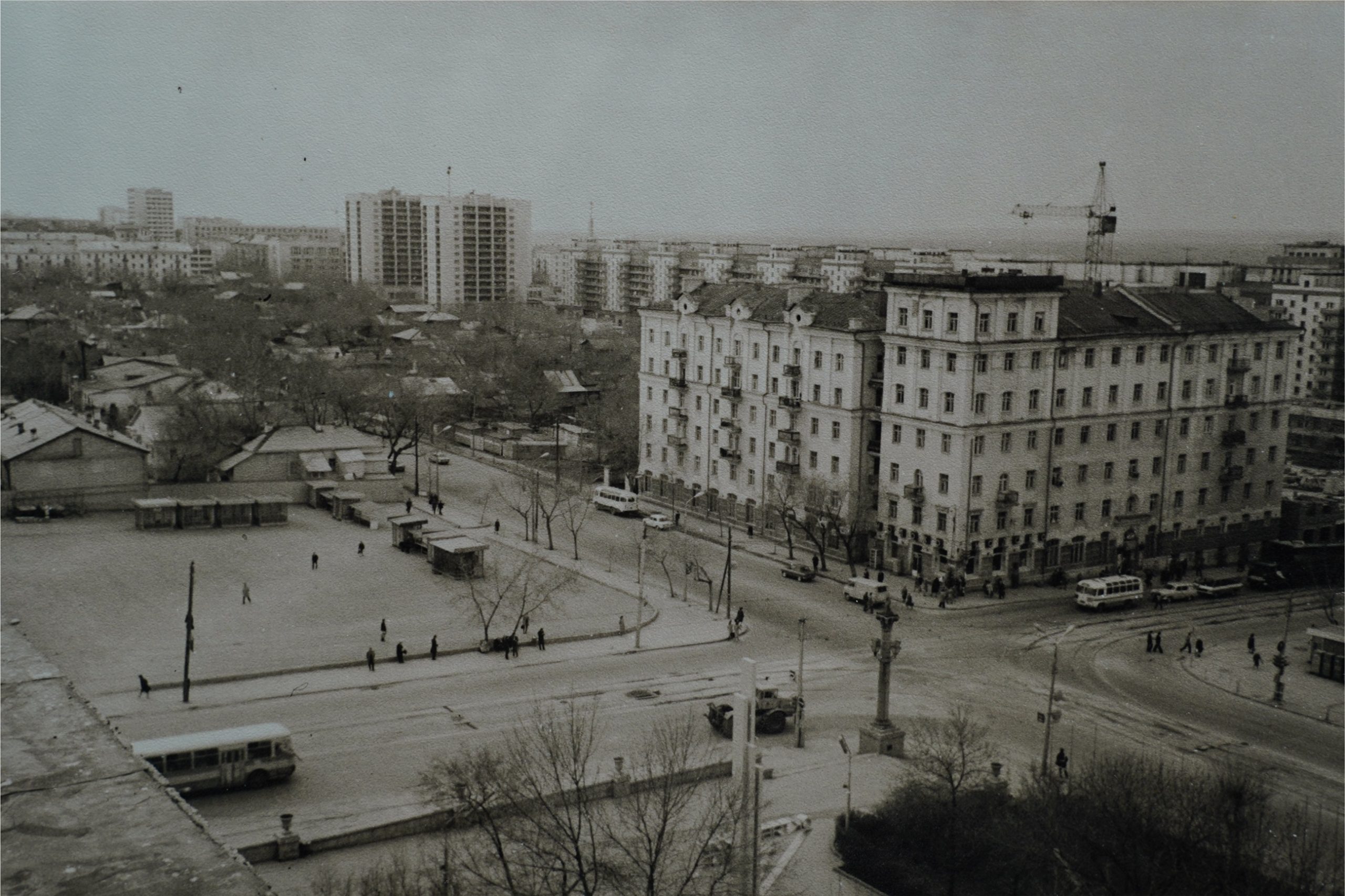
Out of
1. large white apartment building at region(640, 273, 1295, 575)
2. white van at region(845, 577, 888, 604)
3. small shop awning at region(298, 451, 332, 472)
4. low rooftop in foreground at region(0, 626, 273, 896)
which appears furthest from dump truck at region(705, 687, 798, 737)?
small shop awning at region(298, 451, 332, 472)

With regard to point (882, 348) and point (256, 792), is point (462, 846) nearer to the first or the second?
point (256, 792)

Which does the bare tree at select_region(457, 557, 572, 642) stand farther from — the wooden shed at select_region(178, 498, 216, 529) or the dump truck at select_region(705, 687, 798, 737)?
the wooden shed at select_region(178, 498, 216, 529)

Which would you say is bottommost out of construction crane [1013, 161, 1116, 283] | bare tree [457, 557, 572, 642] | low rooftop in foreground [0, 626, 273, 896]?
bare tree [457, 557, 572, 642]

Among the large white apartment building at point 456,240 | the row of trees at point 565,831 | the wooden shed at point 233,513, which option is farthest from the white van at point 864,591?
the large white apartment building at point 456,240

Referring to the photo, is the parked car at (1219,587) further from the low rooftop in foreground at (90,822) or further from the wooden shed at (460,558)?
the low rooftop in foreground at (90,822)

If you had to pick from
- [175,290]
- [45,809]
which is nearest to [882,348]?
[45,809]
